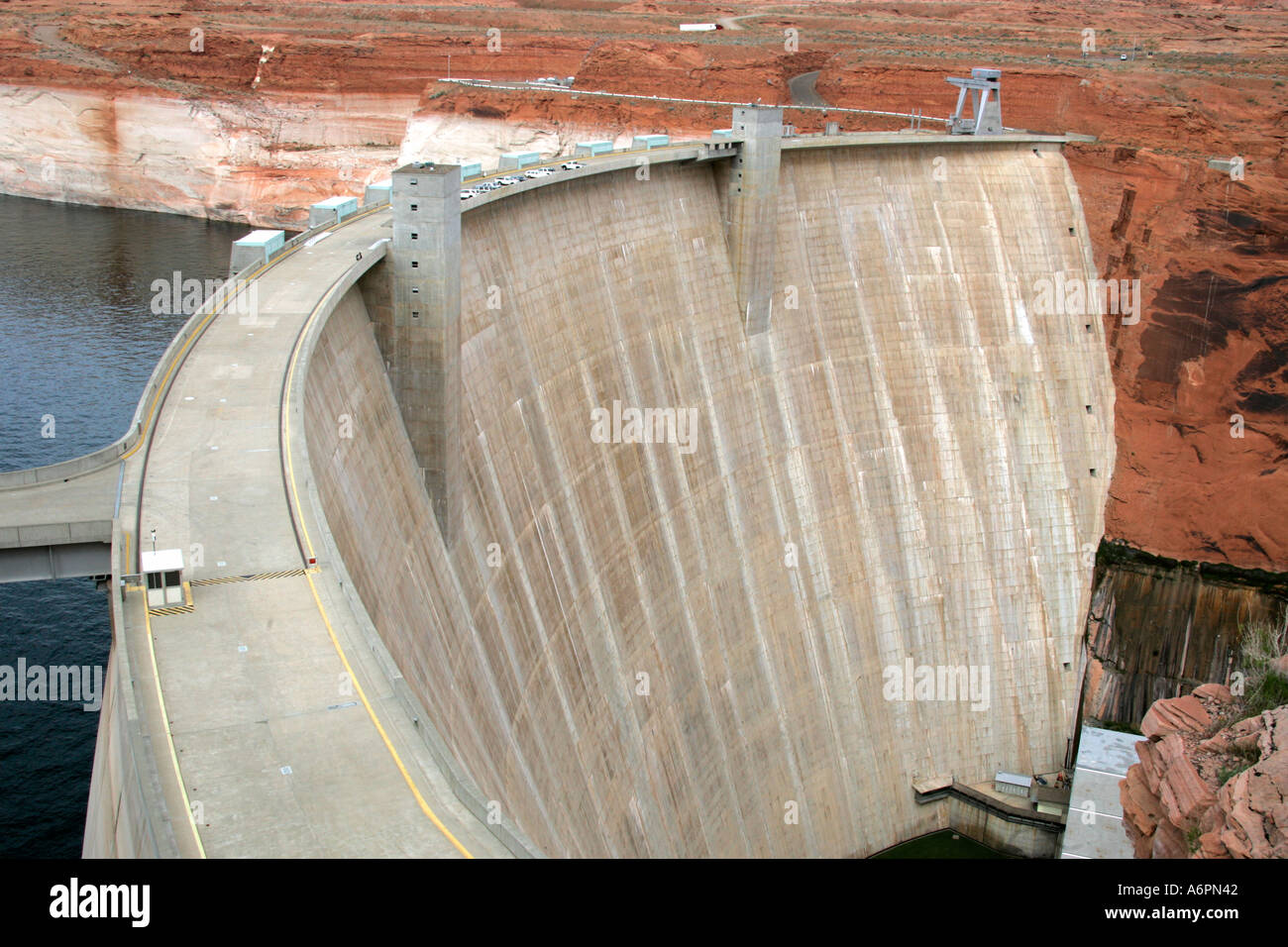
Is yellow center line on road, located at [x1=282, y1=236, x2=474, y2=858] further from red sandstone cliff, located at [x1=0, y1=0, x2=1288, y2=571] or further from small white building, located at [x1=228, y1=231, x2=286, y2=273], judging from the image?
red sandstone cliff, located at [x1=0, y1=0, x2=1288, y2=571]

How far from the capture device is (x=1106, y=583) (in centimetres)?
3841

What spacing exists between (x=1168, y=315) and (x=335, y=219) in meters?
24.6

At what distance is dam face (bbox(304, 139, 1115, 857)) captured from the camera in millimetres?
22406

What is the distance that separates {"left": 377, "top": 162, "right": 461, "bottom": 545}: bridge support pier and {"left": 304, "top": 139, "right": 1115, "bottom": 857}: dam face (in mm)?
313

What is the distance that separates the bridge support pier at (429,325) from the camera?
71.7ft

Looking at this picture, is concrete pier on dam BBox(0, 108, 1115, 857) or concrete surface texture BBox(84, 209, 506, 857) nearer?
concrete surface texture BBox(84, 209, 506, 857)

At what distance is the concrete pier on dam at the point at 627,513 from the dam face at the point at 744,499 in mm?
103

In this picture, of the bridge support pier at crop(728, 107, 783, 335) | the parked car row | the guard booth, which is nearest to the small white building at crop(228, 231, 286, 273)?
the parked car row

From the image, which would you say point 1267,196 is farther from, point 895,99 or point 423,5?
point 423,5

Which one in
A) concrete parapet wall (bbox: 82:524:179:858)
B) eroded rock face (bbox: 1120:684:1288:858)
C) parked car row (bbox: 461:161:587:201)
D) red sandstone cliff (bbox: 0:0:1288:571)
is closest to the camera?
concrete parapet wall (bbox: 82:524:179:858)

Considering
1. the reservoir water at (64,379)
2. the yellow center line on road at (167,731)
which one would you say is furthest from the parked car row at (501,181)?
the reservoir water at (64,379)

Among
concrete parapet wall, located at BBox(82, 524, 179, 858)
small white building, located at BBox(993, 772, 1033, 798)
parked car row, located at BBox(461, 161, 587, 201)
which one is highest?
parked car row, located at BBox(461, 161, 587, 201)

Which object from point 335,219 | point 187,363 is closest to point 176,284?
point 335,219

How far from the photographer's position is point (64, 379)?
4494 cm
